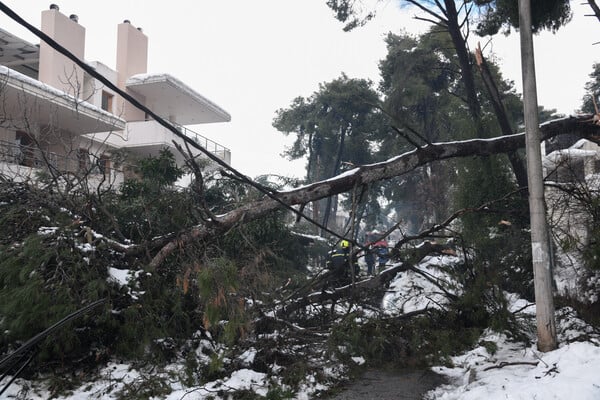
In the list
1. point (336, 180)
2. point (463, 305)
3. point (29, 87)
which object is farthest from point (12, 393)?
point (29, 87)

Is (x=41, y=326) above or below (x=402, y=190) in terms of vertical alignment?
below

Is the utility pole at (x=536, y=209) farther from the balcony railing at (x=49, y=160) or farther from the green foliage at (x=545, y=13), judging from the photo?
the balcony railing at (x=49, y=160)

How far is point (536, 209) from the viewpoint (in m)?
5.01

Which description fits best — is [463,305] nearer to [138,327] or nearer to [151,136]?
[138,327]

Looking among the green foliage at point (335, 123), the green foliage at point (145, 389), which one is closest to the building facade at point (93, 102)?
the green foliage at point (145, 389)

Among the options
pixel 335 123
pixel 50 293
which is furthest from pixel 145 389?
pixel 335 123

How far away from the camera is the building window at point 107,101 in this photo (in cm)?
1636

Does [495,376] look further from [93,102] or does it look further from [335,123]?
[335,123]

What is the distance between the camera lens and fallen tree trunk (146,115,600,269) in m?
6.04

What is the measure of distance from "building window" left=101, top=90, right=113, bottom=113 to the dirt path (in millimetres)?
14428

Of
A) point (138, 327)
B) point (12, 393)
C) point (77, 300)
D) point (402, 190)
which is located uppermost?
point (402, 190)

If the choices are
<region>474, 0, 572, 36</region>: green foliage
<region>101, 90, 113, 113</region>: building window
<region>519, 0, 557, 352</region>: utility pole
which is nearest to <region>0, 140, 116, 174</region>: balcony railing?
<region>519, 0, 557, 352</region>: utility pole

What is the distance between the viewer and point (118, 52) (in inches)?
694

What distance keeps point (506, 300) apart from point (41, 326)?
5.41m
